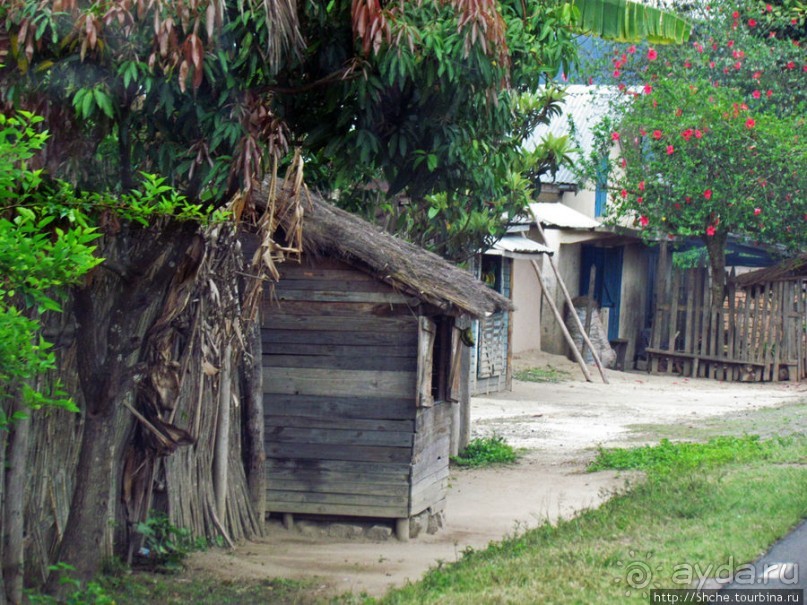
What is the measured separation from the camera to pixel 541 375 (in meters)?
20.9

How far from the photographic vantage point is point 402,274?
8711 millimetres

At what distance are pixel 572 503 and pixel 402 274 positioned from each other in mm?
3034

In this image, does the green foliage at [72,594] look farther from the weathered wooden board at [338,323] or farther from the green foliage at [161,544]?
the weathered wooden board at [338,323]

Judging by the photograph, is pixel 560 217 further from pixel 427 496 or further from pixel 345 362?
pixel 345 362

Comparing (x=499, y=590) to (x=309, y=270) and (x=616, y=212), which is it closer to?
(x=309, y=270)

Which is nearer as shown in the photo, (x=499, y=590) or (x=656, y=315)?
(x=499, y=590)

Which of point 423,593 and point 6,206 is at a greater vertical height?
point 6,206

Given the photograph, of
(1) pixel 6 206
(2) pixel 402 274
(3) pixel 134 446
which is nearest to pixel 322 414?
(2) pixel 402 274

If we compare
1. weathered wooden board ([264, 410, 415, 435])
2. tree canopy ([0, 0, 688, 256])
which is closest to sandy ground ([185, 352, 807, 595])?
weathered wooden board ([264, 410, 415, 435])

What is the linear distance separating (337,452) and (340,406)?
0.40m

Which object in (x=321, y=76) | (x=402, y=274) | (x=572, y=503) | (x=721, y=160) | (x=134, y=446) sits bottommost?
(x=572, y=503)

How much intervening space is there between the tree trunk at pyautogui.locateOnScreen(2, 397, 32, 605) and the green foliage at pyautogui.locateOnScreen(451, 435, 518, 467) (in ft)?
23.4

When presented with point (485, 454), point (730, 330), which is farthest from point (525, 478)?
point (730, 330)

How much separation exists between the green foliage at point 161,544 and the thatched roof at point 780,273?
16298 millimetres
